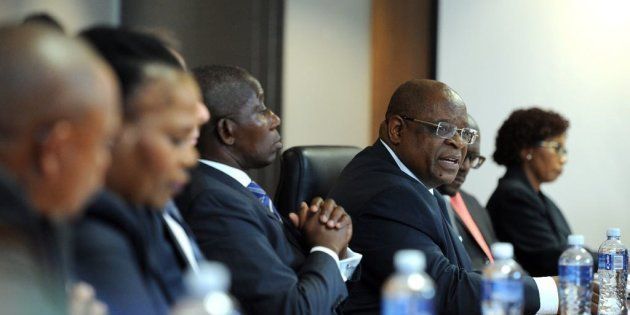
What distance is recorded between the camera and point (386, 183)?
2.76 metres

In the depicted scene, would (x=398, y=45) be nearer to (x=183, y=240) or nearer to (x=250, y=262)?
(x=250, y=262)

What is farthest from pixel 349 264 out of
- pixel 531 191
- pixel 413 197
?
pixel 531 191

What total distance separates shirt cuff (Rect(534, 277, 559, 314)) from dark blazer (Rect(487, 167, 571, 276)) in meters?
1.25

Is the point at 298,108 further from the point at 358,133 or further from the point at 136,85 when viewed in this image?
the point at 136,85

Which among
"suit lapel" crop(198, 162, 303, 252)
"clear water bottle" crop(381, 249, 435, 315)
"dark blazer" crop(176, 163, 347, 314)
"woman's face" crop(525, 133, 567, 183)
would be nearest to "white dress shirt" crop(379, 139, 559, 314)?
"dark blazer" crop(176, 163, 347, 314)

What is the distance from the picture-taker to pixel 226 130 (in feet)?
8.13

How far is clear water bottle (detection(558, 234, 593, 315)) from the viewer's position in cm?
240

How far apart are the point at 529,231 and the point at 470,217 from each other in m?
0.41

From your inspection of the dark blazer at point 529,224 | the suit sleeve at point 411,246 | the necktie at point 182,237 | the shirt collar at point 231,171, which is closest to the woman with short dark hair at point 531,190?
the dark blazer at point 529,224

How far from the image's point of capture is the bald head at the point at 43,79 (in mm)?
1220

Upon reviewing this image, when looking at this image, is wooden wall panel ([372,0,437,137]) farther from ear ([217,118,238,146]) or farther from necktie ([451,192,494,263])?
Answer: ear ([217,118,238,146])

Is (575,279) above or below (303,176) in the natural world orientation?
below

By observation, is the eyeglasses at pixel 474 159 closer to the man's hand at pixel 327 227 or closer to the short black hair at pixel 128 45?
the man's hand at pixel 327 227

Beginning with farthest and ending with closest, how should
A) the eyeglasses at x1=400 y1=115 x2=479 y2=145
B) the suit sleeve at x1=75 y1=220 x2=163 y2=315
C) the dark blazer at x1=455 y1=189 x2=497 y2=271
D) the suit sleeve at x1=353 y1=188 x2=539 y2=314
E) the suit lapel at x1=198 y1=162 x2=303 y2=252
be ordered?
1. the dark blazer at x1=455 y1=189 x2=497 y2=271
2. the eyeglasses at x1=400 y1=115 x2=479 y2=145
3. the suit sleeve at x1=353 y1=188 x2=539 y2=314
4. the suit lapel at x1=198 y1=162 x2=303 y2=252
5. the suit sleeve at x1=75 y1=220 x2=163 y2=315
